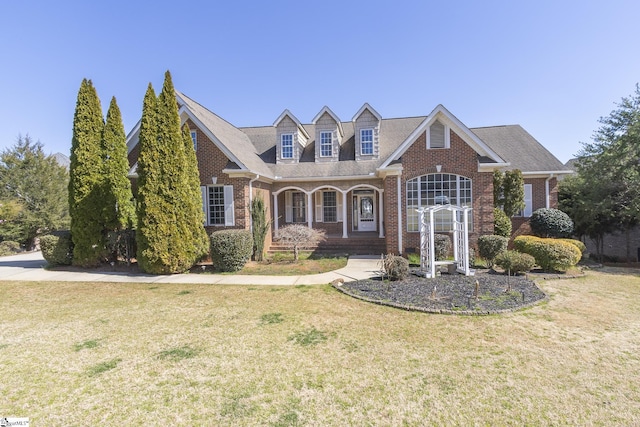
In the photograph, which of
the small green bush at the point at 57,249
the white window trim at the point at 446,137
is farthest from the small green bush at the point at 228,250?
the white window trim at the point at 446,137

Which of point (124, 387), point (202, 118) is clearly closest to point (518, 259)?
point (124, 387)

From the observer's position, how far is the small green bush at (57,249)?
12.3 metres

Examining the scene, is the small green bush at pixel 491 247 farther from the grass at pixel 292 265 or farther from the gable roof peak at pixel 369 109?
the gable roof peak at pixel 369 109

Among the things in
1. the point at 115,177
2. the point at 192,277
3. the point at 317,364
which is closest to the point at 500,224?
the point at 317,364

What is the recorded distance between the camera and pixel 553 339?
17.3ft

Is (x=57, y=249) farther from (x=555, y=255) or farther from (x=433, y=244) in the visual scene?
(x=555, y=255)

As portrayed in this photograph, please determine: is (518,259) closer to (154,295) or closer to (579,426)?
(579,426)

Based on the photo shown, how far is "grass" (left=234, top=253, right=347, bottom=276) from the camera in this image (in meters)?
11.3

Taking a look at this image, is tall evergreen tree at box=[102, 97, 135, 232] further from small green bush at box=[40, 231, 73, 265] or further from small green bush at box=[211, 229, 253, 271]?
small green bush at box=[211, 229, 253, 271]

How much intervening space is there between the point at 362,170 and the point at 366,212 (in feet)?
9.85

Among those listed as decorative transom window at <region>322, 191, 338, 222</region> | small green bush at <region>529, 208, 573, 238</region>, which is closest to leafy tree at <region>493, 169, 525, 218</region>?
small green bush at <region>529, 208, 573, 238</region>

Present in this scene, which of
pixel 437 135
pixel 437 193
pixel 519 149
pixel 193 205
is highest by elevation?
pixel 519 149

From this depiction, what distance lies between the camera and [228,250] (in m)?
11.4

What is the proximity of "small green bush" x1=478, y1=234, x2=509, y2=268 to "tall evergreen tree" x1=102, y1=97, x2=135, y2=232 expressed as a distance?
1460cm
